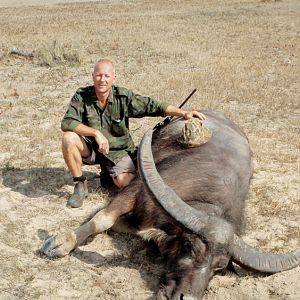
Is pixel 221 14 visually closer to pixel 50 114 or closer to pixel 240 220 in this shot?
pixel 50 114

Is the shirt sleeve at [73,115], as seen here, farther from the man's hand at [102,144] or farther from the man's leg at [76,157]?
the man's hand at [102,144]

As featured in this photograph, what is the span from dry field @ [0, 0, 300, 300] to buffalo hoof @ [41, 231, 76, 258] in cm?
7

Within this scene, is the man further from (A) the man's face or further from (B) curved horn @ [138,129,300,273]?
(B) curved horn @ [138,129,300,273]

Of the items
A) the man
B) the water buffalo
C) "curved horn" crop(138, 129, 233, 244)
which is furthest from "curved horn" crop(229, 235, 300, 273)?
the man

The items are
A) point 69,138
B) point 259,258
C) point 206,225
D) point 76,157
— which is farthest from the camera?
point 76,157

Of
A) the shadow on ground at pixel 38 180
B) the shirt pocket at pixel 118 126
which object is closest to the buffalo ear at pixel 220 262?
the shirt pocket at pixel 118 126

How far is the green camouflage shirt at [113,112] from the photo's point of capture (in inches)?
215

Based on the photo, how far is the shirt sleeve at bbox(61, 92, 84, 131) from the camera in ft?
17.7

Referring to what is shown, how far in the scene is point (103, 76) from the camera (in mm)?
5277

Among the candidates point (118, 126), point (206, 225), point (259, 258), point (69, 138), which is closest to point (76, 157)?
point (69, 138)

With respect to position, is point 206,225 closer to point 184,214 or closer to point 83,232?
point 184,214

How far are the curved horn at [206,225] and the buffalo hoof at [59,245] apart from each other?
3.84ft

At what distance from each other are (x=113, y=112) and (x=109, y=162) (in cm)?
56

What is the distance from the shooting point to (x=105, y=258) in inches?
182
